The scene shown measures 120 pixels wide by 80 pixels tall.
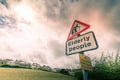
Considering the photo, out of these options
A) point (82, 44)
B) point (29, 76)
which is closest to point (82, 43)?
point (82, 44)

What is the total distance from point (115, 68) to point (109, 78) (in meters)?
0.33

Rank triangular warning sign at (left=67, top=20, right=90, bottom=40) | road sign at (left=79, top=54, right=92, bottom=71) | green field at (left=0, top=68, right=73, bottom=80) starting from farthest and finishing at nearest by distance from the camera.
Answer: green field at (left=0, top=68, right=73, bottom=80) → triangular warning sign at (left=67, top=20, right=90, bottom=40) → road sign at (left=79, top=54, right=92, bottom=71)

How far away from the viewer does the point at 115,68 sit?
25.6 ft

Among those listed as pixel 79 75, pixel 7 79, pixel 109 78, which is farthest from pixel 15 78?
pixel 109 78

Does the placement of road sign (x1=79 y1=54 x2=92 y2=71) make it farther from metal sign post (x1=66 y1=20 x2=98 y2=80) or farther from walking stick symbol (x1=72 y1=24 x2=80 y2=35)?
walking stick symbol (x1=72 y1=24 x2=80 y2=35)

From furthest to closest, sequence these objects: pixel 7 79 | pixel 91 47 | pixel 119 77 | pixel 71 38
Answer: pixel 7 79 → pixel 119 77 → pixel 71 38 → pixel 91 47

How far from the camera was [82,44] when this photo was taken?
15.7ft

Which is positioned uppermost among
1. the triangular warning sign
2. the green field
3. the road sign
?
the triangular warning sign

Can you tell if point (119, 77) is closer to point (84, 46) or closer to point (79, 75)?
point (79, 75)

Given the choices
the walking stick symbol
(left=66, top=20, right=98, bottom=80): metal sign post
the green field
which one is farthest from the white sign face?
the green field

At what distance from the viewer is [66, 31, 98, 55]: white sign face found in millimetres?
4622

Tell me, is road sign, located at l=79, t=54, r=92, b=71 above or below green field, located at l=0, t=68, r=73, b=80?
below

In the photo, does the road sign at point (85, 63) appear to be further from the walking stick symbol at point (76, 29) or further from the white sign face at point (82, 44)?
the walking stick symbol at point (76, 29)

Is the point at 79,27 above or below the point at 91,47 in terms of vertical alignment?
above
